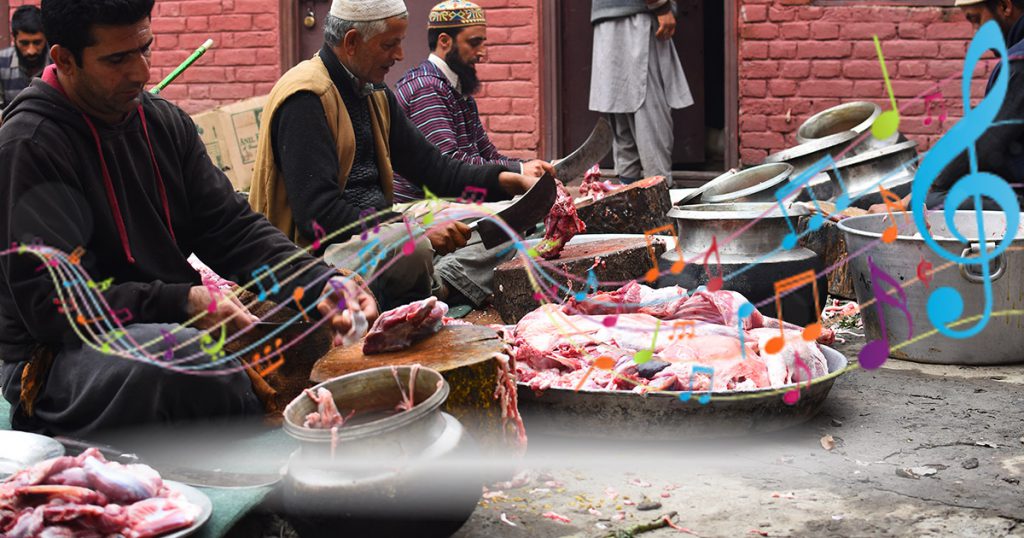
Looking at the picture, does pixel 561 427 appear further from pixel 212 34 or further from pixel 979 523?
pixel 212 34

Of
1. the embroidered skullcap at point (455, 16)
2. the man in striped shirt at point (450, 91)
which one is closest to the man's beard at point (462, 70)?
the man in striped shirt at point (450, 91)

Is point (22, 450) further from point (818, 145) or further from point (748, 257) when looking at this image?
point (818, 145)

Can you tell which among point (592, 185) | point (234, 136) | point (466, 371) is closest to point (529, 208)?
point (466, 371)

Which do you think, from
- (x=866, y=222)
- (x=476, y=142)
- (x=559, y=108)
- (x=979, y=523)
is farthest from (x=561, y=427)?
(x=559, y=108)

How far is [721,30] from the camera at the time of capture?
9.62 metres

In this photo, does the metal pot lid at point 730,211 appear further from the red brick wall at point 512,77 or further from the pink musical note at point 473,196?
the red brick wall at point 512,77

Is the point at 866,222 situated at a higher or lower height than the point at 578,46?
lower

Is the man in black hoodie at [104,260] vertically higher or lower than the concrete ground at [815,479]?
higher

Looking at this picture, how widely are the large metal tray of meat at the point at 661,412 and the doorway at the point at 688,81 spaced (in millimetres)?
5162

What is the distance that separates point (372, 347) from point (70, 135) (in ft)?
3.61

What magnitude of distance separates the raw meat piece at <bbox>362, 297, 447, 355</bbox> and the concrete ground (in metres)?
0.57

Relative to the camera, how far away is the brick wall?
8914 millimetres

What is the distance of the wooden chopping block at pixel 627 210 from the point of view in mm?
6262

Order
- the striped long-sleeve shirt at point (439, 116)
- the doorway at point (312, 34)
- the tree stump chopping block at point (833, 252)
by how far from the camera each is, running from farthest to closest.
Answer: the doorway at point (312, 34) → the striped long-sleeve shirt at point (439, 116) → the tree stump chopping block at point (833, 252)
